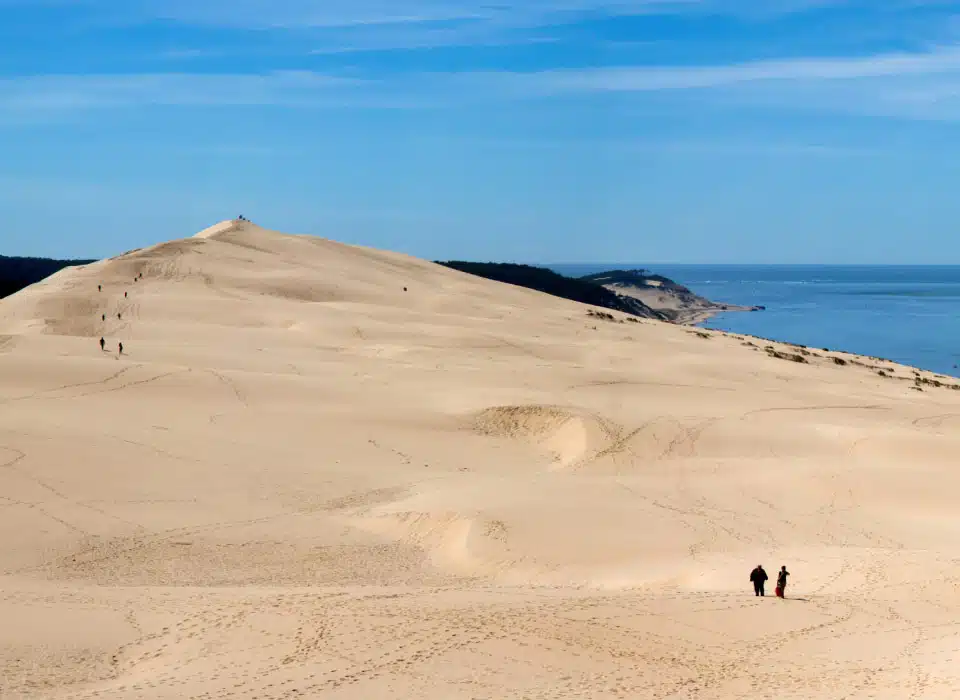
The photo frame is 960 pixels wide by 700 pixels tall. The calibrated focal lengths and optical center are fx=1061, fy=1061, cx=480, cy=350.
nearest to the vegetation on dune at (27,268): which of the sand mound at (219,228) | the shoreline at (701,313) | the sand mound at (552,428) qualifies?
the sand mound at (219,228)

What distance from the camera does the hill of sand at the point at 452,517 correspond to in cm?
1098

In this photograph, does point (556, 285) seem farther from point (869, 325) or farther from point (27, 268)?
point (27, 268)

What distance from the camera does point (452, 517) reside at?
58.0ft

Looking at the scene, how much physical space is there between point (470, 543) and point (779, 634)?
5.68m

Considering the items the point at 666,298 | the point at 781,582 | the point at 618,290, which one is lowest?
the point at 781,582

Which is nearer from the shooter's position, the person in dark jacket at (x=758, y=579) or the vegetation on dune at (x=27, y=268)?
the person in dark jacket at (x=758, y=579)

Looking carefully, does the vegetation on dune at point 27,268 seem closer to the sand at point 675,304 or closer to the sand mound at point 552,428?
the sand at point 675,304

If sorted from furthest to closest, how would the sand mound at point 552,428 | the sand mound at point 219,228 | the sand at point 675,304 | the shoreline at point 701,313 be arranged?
the sand at point 675,304, the shoreline at point 701,313, the sand mound at point 219,228, the sand mound at point 552,428

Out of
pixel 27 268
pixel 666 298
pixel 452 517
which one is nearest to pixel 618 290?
pixel 666 298

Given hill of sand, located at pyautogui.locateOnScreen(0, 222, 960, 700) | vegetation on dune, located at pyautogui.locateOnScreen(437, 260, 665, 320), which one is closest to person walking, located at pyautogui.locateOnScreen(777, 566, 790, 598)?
hill of sand, located at pyautogui.locateOnScreen(0, 222, 960, 700)

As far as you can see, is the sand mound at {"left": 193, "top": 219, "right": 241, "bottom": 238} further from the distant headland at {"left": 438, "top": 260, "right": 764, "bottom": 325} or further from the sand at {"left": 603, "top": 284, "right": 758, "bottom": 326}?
the sand at {"left": 603, "top": 284, "right": 758, "bottom": 326}

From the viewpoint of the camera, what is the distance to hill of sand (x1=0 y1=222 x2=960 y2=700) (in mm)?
10984

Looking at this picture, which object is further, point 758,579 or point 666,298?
point 666,298

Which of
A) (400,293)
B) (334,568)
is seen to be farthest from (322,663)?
(400,293)
